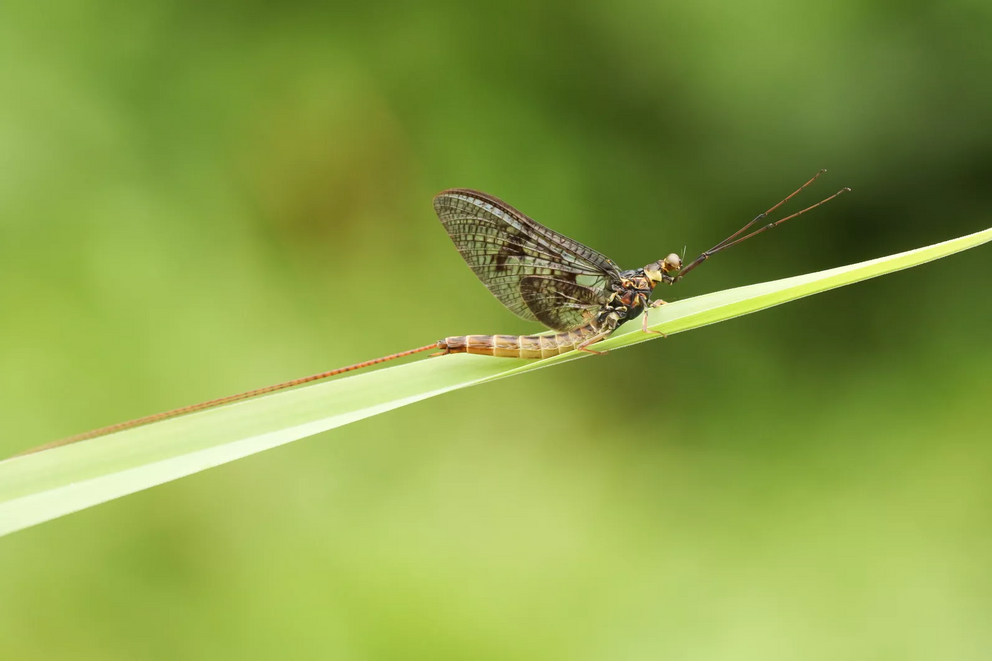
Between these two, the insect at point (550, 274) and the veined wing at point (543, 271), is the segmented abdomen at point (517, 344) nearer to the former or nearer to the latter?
the insect at point (550, 274)

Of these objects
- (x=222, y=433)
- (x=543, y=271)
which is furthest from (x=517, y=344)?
(x=222, y=433)

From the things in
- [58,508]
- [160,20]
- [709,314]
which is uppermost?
[160,20]

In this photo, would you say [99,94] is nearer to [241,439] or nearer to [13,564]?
[13,564]

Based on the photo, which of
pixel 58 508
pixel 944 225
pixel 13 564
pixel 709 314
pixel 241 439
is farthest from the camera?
pixel 944 225

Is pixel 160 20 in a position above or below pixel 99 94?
above

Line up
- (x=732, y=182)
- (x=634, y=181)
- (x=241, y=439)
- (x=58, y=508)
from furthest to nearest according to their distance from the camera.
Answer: (x=634, y=181) → (x=732, y=182) → (x=241, y=439) → (x=58, y=508)

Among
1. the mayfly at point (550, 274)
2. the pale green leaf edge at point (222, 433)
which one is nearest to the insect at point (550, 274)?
the mayfly at point (550, 274)

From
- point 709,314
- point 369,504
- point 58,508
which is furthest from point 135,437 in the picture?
point 369,504
